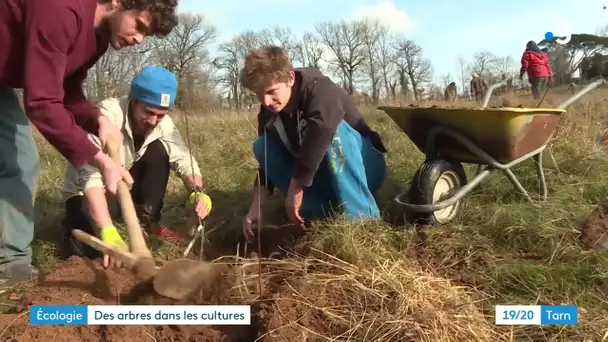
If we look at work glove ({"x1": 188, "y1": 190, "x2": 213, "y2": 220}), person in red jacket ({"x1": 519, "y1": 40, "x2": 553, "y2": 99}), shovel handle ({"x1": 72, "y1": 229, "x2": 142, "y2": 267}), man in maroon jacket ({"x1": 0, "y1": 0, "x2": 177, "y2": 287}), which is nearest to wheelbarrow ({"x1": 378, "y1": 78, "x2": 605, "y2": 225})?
work glove ({"x1": 188, "y1": 190, "x2": 213, "y2": 220})

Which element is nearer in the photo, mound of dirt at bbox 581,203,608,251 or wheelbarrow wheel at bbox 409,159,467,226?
mound of dirt at bbox 581,203,608,251

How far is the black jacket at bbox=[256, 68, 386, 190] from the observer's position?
279cm

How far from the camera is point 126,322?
6.80ft

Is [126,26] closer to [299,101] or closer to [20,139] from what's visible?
[20,139]

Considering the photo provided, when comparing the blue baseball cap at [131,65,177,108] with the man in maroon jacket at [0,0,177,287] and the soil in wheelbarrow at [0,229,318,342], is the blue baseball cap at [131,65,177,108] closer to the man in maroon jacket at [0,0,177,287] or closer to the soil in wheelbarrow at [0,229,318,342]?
the man in maroon jacket at [0,0,177,287]

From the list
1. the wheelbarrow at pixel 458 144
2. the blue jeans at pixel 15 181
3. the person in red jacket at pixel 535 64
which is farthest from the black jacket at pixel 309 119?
the person in red jacket at pixel 535 64

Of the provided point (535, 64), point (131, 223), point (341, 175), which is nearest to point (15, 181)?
point (131, 223)

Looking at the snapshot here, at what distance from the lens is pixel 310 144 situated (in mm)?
2789

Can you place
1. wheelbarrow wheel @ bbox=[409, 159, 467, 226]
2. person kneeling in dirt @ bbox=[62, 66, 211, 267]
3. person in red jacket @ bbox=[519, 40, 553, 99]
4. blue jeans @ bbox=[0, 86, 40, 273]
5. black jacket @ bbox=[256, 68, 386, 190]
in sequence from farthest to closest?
person in red jacket @ bbox=[519, 40, 553, 99] → wheelbarrow wheel @ bbox=[409, 159, 467, 226] → black jacket @ bbox=[256, 68, 386, 190] → person kneeling in dirt @ bbox=[62, 66, 211, 267] → blue jeans @ bbox=[0, 86, 40, 273]

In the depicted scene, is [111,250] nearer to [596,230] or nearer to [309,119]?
[309,119]

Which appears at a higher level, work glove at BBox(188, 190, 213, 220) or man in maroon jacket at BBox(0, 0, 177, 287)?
man in maroon jacket at BBox(0, 0, 177, 287)

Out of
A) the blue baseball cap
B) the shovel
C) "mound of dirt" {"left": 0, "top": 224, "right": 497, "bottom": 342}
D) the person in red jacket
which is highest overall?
the person in red jacket

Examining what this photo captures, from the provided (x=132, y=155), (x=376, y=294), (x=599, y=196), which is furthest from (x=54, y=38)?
(x=599, y=196)

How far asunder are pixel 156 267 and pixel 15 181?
0.88m
